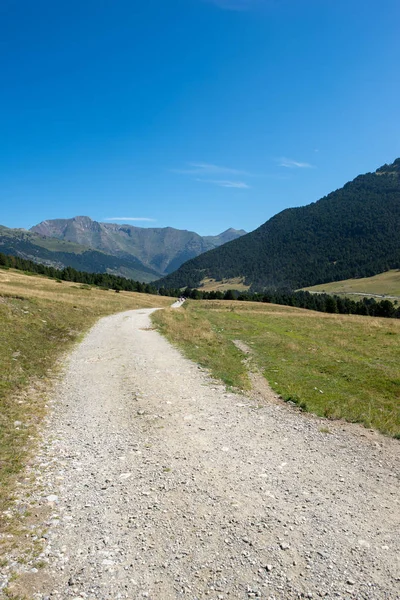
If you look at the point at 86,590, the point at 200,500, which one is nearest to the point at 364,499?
the point at 200,500

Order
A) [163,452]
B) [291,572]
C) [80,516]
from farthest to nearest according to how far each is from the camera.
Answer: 1. [163,452]
2. [80,516]
3. [291,572]

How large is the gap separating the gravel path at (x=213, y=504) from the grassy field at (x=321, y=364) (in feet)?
7.13

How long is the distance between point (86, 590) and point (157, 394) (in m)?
8.60

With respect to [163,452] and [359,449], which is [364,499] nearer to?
[359,449]

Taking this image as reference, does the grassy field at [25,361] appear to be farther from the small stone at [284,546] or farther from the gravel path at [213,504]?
the small stone at [284,546]

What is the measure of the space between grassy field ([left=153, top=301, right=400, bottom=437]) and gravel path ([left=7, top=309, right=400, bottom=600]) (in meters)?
2.17

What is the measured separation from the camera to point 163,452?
8.67 meters

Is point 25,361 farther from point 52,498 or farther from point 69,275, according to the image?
point 69,275

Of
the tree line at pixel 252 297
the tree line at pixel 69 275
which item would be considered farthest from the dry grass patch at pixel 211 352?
the tree line at pixel 69 275

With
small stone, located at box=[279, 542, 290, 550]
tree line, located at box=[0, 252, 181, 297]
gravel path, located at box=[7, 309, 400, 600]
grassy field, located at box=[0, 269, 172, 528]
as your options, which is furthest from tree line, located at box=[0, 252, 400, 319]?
small stone, located at box=[279, 542, 290, 550]

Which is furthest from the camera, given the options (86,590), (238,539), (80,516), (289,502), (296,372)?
(296,372)

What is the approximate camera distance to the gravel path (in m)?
4.79

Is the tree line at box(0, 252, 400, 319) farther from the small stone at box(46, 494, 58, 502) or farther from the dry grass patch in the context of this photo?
the small stone at box(46, 494, 58, 502)

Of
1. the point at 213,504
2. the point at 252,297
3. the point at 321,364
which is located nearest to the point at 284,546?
the point at 213,504
